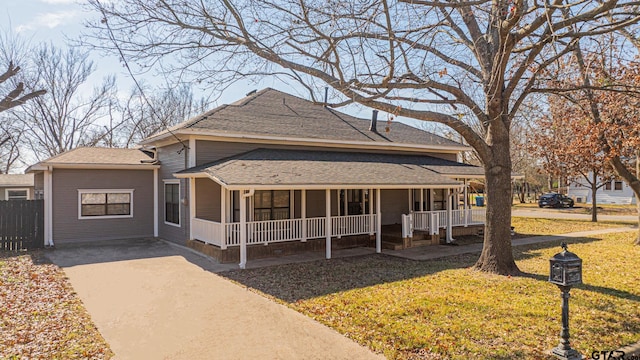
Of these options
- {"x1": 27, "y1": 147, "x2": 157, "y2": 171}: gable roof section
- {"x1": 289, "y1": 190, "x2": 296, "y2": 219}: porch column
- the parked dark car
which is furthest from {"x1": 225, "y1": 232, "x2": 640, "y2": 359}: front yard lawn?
the parked dark car

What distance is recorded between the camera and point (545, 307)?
678cm

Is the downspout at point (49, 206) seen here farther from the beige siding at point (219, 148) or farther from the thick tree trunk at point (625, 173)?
the thick tree trunk at point (625, 173)

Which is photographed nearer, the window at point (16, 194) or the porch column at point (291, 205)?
the porch column at point (291, 205)

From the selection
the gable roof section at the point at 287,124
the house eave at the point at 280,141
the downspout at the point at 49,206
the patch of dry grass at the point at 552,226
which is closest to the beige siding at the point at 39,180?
the downspout at the point at 49,206

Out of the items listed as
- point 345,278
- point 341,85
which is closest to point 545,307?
point 345,278

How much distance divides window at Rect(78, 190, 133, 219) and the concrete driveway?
379 centimetres

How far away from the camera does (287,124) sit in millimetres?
15305

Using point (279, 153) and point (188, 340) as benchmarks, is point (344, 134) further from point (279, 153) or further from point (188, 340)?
point (188, 340)

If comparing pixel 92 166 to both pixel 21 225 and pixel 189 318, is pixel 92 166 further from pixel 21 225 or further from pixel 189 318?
pixel 189 318

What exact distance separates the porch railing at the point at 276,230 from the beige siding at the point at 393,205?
3.08 metres

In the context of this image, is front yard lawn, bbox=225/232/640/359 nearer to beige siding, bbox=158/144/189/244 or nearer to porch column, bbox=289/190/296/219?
porch column, bbox=289/190/296/219

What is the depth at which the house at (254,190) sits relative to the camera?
1170 cm

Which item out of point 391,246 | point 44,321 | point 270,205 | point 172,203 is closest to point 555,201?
point 391,246

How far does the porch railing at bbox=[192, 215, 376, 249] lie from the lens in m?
11.3
